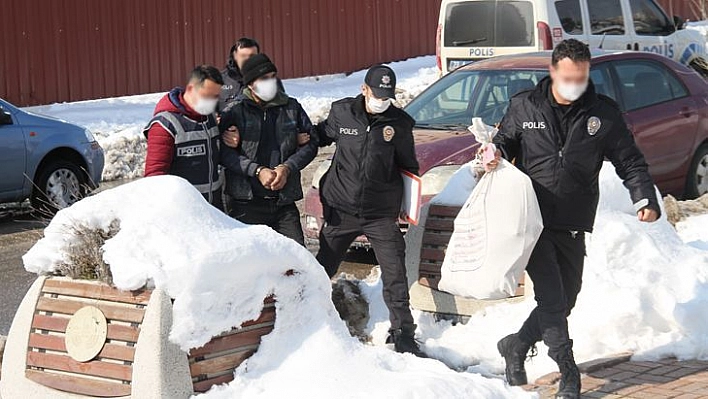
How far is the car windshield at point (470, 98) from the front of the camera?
999 cm

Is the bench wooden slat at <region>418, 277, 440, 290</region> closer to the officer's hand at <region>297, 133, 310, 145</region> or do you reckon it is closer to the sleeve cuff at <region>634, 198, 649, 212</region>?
the officer's hand at <region>297, 133, 310, 145</region>

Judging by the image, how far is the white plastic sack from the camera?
18.6ft

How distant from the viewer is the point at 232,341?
4961 millimetres

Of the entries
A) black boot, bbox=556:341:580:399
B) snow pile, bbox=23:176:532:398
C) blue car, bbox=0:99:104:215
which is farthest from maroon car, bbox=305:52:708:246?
snow pile, bbox=23:176:532:398

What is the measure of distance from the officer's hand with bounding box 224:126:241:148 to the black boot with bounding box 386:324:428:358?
1.36 metres

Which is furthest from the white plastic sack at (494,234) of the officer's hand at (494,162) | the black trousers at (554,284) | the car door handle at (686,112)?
the car door handle at (686,112)

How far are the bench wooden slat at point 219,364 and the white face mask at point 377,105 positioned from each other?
6.30ft

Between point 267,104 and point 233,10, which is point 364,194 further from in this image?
point 233,10

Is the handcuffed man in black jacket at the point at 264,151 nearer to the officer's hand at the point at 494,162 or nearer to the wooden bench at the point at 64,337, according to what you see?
the officer's hand at the point at 494,162

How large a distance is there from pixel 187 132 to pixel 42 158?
22.3ft

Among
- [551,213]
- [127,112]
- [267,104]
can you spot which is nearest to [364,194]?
[267,104]

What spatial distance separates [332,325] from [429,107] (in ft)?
18.2

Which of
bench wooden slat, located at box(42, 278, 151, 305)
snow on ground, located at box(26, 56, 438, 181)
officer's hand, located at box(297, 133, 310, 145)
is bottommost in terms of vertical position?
snow on ground, located at box(26, 56, 438, 181)

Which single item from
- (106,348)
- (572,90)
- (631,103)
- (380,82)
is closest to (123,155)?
(631,103)
